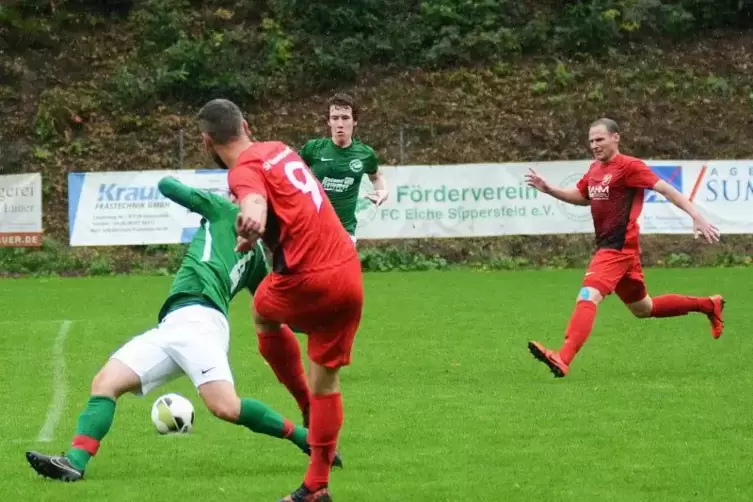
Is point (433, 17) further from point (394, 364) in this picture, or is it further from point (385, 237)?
point (394, 364)

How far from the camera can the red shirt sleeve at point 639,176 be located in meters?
10.3

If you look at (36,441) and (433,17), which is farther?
(433,17)

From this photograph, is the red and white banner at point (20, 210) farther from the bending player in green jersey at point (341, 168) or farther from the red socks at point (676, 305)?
the red socks at point (676, 305)

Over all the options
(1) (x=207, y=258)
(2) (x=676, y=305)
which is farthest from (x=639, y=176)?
→ (1) (x=207, y=258)

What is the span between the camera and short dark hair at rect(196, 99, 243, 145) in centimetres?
577

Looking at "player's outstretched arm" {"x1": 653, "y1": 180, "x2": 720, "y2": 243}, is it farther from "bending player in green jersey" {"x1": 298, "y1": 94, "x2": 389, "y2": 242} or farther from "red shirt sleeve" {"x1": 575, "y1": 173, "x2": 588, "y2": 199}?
"bending player in green jersey" {"x1": 298, "y1": 94, "x2": 389, "y2": 242}

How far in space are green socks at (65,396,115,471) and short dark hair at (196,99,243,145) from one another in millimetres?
1521

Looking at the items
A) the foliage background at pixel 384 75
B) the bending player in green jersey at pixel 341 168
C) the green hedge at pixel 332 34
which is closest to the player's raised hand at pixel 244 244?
the bending player in green jersey at pixel 341 168

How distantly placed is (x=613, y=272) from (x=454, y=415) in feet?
7.84

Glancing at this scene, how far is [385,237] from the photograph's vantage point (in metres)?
21.7

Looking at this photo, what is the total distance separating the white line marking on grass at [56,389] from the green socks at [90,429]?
4.35 feet

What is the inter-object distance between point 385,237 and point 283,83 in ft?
23.6

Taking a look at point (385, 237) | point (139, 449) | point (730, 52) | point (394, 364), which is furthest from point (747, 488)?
point (730, 52)

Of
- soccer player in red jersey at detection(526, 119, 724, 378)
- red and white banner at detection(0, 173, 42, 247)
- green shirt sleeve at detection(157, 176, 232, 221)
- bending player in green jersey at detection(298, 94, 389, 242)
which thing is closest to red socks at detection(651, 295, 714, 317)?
soccer player in red jersey at detection(526, 119, 724, 378)
